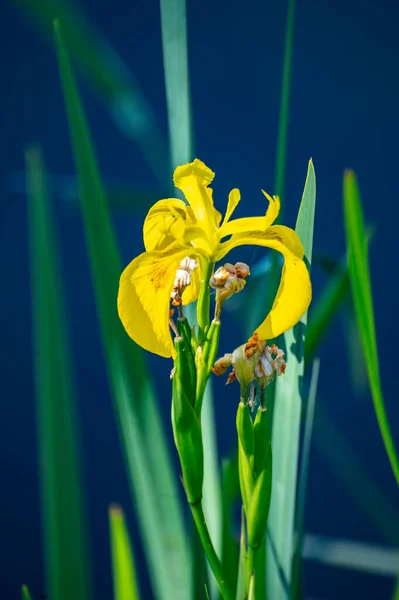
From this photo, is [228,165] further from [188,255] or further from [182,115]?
[188,255]

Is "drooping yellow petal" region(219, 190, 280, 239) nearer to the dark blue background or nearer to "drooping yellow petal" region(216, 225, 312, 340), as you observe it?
"drooping yellow petal" region(216, 225, 312, 340)

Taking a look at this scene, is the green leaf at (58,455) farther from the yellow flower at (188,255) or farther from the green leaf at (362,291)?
the green leaf at (362,291)

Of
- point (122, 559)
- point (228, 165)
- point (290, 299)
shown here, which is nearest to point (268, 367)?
point (290, 299)

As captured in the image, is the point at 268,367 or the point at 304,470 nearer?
the point at 268,367

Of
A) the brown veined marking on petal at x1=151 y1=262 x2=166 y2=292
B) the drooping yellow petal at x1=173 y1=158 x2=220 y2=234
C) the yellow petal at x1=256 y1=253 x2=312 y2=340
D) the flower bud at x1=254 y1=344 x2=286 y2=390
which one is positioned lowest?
the flower bud at x1=254 y1=344 x2=286 y2=390

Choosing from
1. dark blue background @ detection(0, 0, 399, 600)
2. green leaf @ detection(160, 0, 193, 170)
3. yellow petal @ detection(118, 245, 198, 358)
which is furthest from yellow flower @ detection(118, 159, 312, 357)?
dark blue background @ detection(0, 0, 399, 600)

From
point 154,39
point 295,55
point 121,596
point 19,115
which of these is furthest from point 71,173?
point 121,596

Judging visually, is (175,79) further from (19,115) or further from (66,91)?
(19,115)
